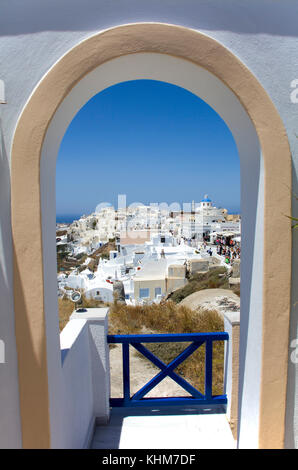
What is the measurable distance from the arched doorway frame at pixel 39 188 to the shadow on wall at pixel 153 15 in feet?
0.32

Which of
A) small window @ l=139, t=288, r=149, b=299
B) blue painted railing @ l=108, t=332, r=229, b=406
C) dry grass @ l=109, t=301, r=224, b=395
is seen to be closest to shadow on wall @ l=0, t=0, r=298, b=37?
blue painted railing @ l=108, t=332, r=229, b=406

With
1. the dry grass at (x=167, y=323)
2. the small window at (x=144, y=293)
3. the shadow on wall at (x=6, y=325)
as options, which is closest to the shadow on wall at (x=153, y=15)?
the shadow on wall at (x=6, y=325)

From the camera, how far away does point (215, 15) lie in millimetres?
1757

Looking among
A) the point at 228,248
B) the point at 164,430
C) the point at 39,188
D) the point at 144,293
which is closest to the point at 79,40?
the point at 39,188

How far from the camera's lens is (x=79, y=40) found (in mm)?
1735

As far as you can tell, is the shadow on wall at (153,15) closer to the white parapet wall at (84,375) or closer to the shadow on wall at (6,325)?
the shadow on wall at (6,325)

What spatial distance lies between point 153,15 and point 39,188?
1288 millimetres

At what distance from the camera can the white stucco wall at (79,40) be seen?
5.62 ft

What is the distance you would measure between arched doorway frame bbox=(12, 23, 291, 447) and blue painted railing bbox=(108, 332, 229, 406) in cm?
117

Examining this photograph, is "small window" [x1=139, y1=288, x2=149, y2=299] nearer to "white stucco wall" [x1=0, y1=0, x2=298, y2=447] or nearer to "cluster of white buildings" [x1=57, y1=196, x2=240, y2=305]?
"cluster of white buildings" [x1=57, y1=196, x2=240, y2=305]

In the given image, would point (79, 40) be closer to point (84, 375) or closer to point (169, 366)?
point (84, 375)

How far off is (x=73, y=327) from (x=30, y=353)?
91cm

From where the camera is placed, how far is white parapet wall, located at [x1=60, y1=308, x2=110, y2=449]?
2176mm
